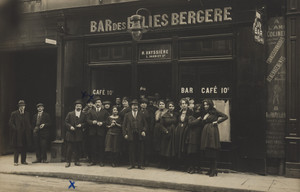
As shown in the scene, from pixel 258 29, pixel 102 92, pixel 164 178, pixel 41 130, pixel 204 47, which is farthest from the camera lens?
pixel 102 92

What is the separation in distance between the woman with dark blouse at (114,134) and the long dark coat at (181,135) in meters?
1.84

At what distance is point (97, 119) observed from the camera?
1080 centimetres

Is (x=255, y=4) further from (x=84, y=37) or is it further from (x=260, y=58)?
(x=84, y=37)

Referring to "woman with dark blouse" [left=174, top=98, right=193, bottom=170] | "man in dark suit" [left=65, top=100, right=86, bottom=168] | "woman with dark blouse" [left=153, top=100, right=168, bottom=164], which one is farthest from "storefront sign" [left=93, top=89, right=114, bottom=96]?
"woman with dark blouse" [left=174, top=98, right=193, bottom=170]

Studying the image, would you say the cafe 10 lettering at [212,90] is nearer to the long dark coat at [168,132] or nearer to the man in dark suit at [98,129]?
the long dark coat at [168,132]

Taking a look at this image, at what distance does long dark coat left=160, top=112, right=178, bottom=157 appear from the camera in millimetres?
9859

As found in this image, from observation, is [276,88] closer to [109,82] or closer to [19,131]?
[109,82]

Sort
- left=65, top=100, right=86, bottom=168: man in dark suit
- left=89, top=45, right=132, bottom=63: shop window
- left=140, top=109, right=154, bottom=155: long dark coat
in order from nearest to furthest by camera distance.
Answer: left=140, top=109, right=154, bottom=155: long dark coat → left=65, top=100, right=86, bottom=168: man in dark suit → left=89, top=45, right=132, bottom=63: shop window

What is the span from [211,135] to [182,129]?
933mm

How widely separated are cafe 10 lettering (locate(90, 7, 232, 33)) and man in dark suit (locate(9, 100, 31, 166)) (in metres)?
3.78

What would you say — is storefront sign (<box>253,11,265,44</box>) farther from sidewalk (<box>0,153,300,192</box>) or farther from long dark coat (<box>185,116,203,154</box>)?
sidewalk (<box>0,153,300,192</box>)

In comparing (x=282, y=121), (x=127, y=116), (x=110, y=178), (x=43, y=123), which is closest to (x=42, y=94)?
(x=43, y=123)

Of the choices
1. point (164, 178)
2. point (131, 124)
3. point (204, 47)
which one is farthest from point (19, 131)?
point (204, 47)

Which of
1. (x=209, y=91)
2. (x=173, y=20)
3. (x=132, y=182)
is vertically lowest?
(x=132, y=182)
